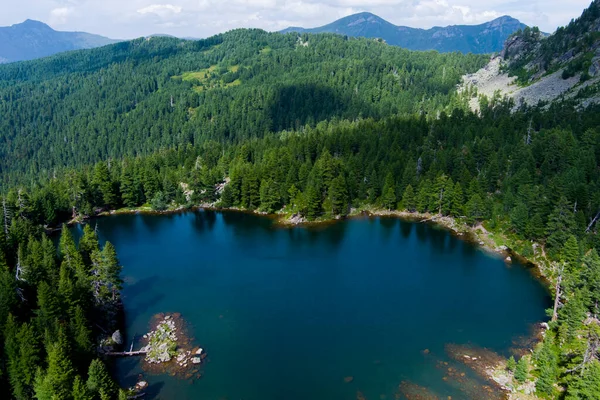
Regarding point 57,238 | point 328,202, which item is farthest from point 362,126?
point 57,238

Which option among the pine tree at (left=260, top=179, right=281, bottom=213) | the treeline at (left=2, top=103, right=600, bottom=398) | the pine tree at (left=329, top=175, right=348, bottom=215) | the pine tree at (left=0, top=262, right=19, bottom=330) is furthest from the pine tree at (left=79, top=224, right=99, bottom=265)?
the pine tree at (left=329, top=175, right=348, bottom=215)

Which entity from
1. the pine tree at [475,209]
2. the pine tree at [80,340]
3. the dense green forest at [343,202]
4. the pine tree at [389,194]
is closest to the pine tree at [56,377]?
the dense green forest at [343,202]

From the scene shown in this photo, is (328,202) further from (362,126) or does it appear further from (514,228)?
(362,126)

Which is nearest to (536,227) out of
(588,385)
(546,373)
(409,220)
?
(409,220)

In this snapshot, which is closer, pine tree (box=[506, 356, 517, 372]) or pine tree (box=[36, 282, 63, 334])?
pine tree (box=[36, 282, 63, 334])

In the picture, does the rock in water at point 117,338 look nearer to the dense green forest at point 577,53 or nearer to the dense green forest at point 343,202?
the dense green forest at point 343,202

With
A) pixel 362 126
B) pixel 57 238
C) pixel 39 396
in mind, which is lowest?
pixel 57 238

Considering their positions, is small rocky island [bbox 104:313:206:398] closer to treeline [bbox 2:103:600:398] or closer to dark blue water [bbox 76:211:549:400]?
dark blue water [bbox 76:211:549:400]
